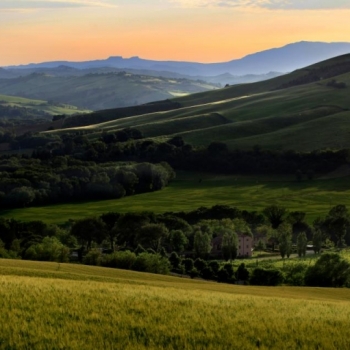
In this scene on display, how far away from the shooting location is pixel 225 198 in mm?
148375

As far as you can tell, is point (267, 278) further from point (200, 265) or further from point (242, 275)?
point (200, 265)

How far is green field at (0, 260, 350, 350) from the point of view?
66.0ft

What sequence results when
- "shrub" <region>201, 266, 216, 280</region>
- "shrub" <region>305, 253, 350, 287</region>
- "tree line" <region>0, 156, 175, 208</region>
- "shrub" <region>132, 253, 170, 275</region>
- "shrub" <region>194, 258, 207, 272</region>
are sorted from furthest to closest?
1. "tree line" <region>0, 156, 175, 208</region>
2. "shrub" <region>194, 258, 207, 272</region>
3. "shrub" <region>201, 266, 216, 280</region>
4. "shrub" <region>305, 253, 350, 287</region>
5. "shrub" <region>132, 253, 170, 275</region>

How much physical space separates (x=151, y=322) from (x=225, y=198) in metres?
127

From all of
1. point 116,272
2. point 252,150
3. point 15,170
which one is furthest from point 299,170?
point 116,272

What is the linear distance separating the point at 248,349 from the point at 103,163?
17155 centimetres

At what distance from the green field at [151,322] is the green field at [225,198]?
3897 inches

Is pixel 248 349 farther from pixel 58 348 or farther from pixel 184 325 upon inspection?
pixel 58 348

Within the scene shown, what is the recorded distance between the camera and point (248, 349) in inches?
781

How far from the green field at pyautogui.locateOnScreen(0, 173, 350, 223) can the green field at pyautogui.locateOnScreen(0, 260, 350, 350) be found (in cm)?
9898

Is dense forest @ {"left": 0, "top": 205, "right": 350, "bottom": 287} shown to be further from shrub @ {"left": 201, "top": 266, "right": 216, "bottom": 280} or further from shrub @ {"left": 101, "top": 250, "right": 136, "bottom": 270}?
shrub @ {"left": 201, "top": 266, "right": 216, "bottom": 280}

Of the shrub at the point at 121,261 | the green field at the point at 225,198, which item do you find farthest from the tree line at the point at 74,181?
the shrub at the point at 121,261

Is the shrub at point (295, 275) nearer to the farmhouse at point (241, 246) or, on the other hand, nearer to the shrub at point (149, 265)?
the shrub at point (149, 265)

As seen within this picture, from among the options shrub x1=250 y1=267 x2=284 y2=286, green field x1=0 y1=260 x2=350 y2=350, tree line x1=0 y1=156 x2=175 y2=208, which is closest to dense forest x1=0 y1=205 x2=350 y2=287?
shrub x1=250 y1=267 x2=284 y2=286
